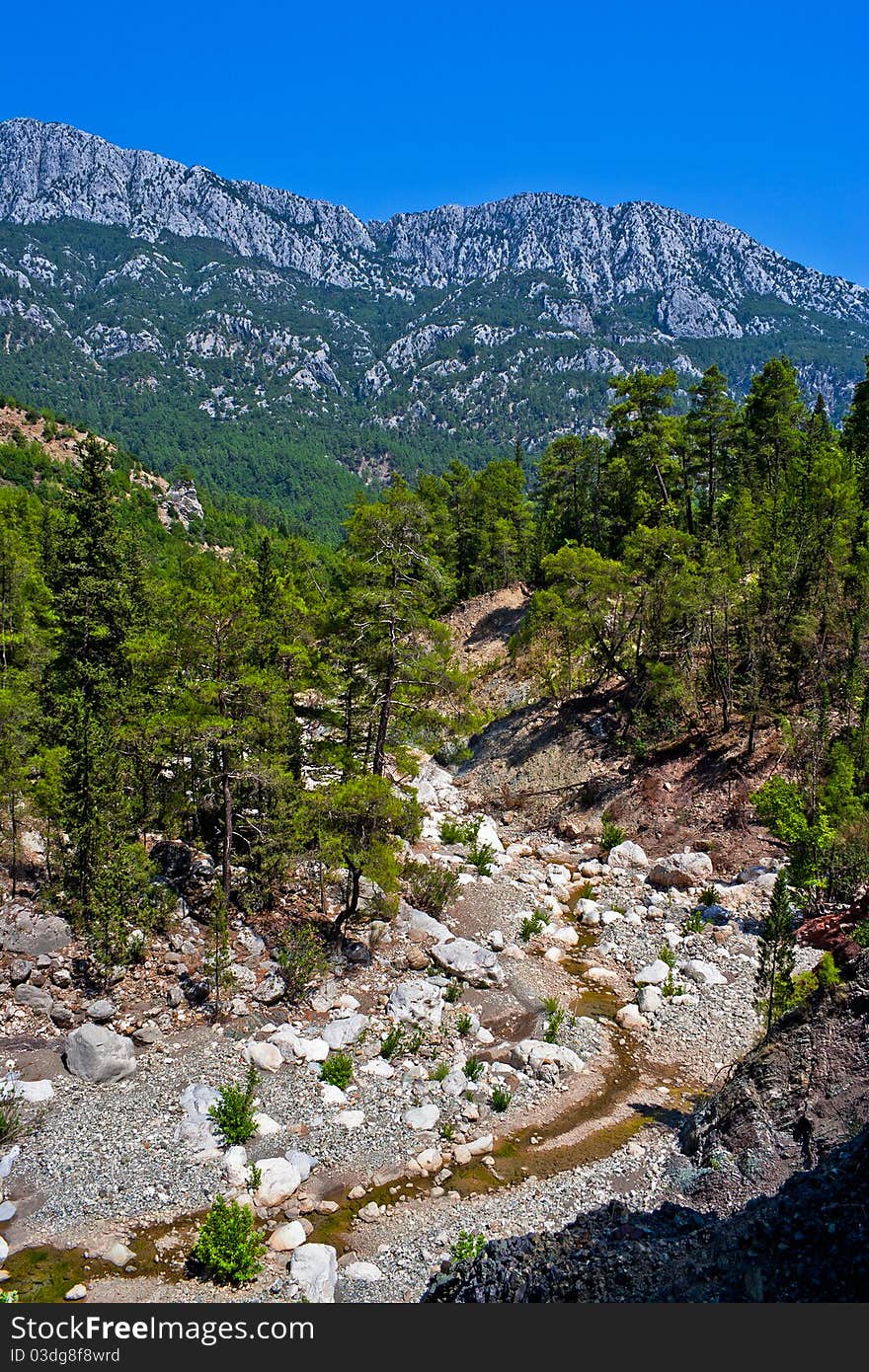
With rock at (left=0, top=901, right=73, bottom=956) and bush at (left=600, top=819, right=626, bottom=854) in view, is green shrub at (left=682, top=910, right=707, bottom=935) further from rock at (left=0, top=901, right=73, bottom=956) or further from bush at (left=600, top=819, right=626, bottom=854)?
rock at (left=0, top=901, right=73, bottom=956)

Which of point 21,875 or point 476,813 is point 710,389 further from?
point 21,875

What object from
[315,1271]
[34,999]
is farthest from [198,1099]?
[34,999]

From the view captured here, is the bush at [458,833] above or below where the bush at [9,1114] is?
above

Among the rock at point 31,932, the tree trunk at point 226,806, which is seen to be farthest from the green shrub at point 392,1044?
the rock at point 31,932

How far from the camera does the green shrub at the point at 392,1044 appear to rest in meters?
15.7

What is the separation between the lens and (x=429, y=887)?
22344 millimetres

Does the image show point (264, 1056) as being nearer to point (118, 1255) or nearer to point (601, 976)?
point (118, 1255)

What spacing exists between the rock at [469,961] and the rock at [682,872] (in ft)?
23.4

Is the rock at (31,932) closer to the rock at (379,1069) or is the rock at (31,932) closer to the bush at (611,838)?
the rock at (379,1069)

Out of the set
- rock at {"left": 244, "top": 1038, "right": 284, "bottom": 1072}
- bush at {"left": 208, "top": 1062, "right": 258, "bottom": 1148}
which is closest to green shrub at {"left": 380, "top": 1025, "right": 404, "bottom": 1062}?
rock at {"left": 244, "top": 1038, "right": 284, "bottom": 1072}

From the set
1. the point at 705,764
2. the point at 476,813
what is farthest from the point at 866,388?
the point at 476,813

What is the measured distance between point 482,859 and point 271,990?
396 inches

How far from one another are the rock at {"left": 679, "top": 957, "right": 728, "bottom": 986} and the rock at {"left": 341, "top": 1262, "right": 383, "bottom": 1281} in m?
11.2

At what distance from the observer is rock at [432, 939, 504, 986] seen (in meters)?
19.2
